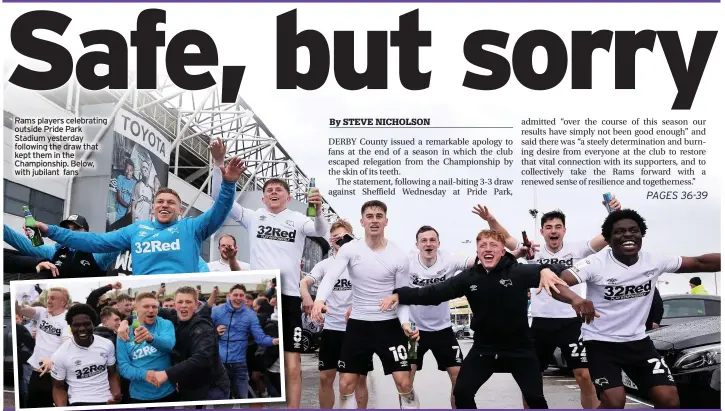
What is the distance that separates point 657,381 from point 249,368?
3306 mm

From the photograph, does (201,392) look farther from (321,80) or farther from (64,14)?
(64,14)

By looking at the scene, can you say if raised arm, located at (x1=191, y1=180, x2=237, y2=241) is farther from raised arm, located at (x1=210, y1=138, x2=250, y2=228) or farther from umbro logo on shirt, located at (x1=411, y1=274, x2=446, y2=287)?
umbro logo on shirt, located at (x1=411, y1=274, x2=446, y2=287)

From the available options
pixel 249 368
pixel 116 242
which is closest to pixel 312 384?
pixel 249 368

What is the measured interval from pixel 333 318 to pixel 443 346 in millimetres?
1021

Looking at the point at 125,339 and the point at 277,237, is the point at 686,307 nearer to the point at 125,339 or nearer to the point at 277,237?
the point at 277,237

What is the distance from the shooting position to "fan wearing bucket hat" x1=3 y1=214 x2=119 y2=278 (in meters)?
6.50

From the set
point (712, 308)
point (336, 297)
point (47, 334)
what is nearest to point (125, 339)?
point (47, 334)

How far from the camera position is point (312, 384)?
8172 millimetres

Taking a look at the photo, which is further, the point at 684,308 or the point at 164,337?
the point at 684,308

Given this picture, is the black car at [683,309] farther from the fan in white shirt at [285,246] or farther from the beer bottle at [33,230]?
the beer bottle at [33,230]

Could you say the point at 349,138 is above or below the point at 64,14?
below

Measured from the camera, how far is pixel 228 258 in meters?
6.59

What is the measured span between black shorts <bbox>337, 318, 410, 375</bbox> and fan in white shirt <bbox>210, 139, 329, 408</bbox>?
17.5 inches

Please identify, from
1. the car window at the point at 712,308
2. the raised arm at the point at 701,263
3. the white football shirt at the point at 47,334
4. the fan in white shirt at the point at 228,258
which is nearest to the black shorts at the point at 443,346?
the fan in white shirt at the point at 228,258
